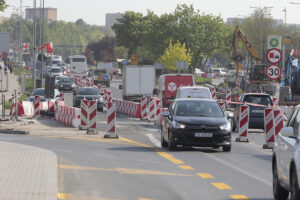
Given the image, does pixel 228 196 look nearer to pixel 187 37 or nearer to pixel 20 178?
pixel 20 178

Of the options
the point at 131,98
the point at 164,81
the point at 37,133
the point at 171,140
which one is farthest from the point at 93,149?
the point at 131,98

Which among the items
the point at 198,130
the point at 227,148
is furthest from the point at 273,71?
the point at 198,130

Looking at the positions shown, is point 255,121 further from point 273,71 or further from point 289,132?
point 289,132

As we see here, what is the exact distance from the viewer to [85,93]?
156 feet

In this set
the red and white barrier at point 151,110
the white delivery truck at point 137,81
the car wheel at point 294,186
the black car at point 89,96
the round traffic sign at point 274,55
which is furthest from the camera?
the white delivery truck at point 137,81

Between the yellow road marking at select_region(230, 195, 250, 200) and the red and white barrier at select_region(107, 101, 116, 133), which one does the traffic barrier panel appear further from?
the yellow road marking at select_region(230, 195, 250, 200)

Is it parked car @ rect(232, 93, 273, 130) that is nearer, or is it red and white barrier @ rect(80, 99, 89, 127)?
red and white barrier @ rect(80, 99, 89, 127)

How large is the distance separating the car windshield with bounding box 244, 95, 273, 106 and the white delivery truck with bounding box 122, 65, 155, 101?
2367cm

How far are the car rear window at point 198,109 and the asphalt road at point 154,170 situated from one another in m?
0.96

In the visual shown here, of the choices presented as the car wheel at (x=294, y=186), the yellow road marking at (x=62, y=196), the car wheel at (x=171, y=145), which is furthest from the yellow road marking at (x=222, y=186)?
the car wheel at (x=171, y=145)

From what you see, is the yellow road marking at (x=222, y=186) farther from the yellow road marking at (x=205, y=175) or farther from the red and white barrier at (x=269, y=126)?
the red and white barrier at (x=269, y=126)

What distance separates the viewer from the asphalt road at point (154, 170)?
1247cm

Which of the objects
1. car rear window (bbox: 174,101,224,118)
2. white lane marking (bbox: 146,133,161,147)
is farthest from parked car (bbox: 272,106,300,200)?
white lane marking (bbox: 146,133,161,147)

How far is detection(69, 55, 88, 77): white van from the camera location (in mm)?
114744
